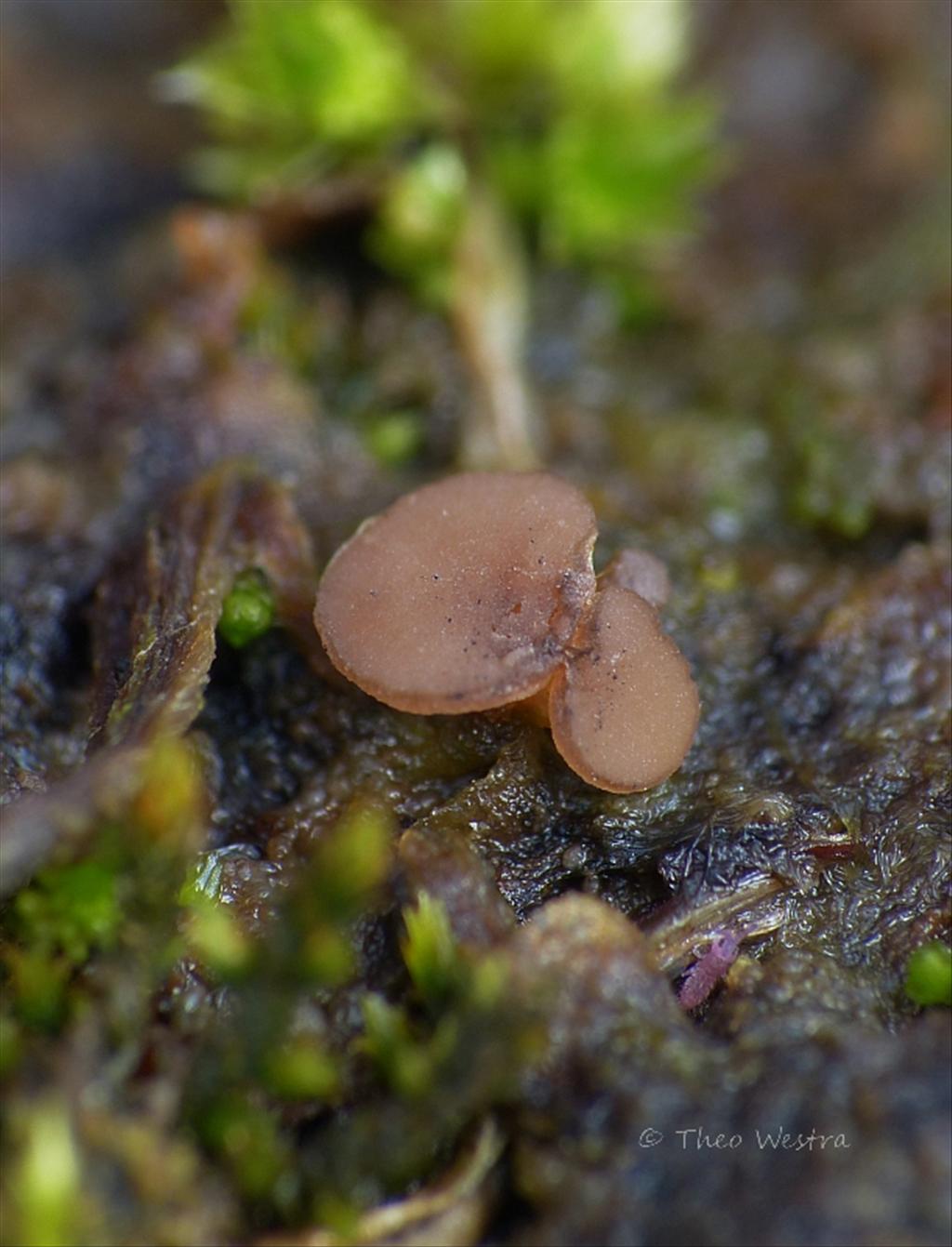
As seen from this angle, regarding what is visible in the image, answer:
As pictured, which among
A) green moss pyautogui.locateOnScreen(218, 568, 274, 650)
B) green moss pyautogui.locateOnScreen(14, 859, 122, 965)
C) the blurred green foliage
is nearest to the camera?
green moss pyautogui.locateOnScreen(14, 859, 122, 965)

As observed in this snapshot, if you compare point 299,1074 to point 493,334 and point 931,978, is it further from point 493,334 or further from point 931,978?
point 493,334

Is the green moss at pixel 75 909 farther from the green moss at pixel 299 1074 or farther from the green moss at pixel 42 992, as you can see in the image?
the green moss at pixel 299 1074

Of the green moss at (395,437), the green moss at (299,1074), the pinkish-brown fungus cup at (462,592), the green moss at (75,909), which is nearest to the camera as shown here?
the green moss at (299,1074)

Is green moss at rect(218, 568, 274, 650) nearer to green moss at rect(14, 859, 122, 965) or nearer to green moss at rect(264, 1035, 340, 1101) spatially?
green moss at rect(14, 859, 122, 965)

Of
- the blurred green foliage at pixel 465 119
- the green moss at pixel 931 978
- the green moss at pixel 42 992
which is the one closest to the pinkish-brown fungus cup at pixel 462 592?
the green moss at pixel 42 992

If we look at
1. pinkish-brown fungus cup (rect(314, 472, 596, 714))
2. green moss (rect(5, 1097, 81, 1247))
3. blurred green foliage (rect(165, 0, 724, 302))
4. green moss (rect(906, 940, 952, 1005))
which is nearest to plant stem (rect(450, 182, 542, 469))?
blurred green foliage (rect(165, 0, 724, 302))

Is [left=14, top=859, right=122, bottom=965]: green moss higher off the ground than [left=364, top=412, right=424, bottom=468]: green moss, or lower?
higher

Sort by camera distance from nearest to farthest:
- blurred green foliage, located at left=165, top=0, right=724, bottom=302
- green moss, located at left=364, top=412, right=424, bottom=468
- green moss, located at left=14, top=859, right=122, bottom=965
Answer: green moss, located at left=14, top=859, right=122, bottom=965, green moss, located at left=364, top=412, right=424, bottom=468, blurred green foliage, located at left=165, top=0, right=724, bottom=302
